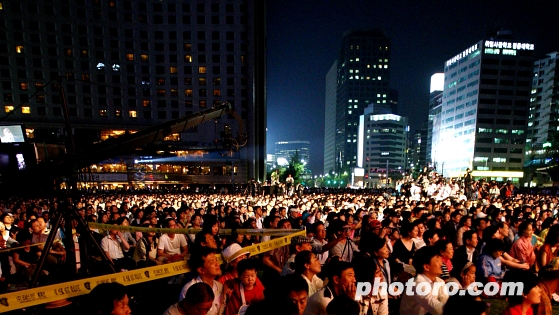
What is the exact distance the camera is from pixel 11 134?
451 inches

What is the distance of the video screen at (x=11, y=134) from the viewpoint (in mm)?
11312

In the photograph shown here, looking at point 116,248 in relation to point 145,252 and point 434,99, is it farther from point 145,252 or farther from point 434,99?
point 434,99

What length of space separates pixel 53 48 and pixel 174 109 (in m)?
25.3

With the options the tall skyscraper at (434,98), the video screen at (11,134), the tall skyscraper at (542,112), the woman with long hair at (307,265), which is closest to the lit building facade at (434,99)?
the tall skyscraper at (434,98)

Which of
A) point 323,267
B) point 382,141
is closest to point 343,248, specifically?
point 323,267

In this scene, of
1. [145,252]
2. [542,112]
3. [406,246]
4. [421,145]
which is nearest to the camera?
[406,246]

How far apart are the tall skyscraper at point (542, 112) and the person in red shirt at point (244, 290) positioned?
96134 millimetres

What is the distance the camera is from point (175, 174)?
2190 inches

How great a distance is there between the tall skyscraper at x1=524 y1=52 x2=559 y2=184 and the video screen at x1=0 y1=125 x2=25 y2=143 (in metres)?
98.6

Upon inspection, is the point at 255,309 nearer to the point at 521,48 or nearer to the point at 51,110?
the point at 51,110

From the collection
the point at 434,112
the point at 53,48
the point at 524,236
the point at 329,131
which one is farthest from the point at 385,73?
the point at 524,236

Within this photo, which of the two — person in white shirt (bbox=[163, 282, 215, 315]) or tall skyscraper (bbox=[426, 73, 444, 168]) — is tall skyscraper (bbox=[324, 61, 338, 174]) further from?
person in white shirt (bbox=[163, 282, 215, 315])

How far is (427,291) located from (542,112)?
11257 centimetres

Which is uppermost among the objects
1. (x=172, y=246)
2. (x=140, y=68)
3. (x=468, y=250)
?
(x=140, y=68)
